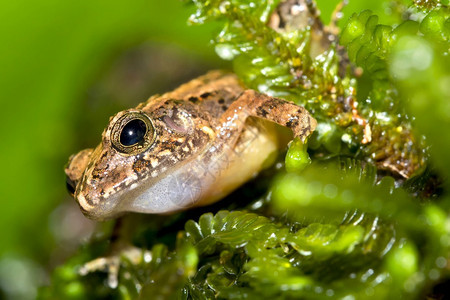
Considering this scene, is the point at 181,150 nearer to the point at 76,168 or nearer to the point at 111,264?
the point at 76,168

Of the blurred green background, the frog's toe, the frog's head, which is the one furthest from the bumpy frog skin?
the blurred green background

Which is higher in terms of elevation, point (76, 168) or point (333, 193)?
point (76, 168)

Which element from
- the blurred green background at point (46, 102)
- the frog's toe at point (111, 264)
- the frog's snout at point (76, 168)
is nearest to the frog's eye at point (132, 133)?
the frog's snout at point (76, 168)

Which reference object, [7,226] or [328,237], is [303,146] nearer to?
[328,237]

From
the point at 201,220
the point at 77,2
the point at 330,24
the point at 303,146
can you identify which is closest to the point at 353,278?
the point at 303,146

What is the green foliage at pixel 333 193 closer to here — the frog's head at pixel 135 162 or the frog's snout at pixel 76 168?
the frog's head at pixel 135 162

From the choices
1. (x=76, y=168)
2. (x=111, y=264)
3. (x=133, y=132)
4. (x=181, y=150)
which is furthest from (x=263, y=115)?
(x=111, y=264)

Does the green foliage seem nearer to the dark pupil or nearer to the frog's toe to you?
the frog's toe
